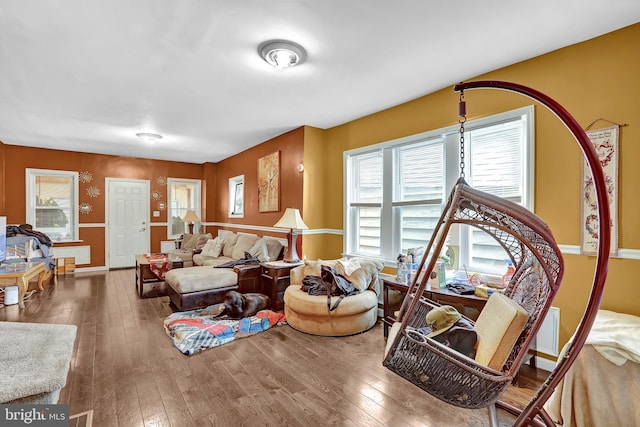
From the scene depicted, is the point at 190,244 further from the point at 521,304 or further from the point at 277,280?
the point at 521,304

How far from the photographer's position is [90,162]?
664 centimetres

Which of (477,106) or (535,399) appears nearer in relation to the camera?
(535,399)

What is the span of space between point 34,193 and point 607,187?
28.3 ft

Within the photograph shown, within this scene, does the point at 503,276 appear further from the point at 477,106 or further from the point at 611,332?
the point at 477,106

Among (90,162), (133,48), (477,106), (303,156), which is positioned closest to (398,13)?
(477,106)

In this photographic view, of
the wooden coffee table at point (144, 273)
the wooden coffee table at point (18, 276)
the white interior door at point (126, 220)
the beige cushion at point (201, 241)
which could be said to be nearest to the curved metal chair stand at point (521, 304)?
the wooden coffee table at point (144, 273)

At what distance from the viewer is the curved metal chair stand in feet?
4.50

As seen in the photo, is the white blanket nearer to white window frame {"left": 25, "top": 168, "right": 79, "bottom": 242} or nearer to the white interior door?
the white interior door

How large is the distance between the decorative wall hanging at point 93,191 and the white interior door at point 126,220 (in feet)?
0.64

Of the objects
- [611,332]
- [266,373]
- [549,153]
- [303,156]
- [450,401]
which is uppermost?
[303,156]

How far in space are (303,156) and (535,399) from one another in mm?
3790

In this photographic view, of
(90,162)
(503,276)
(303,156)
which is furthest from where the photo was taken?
(90,162)

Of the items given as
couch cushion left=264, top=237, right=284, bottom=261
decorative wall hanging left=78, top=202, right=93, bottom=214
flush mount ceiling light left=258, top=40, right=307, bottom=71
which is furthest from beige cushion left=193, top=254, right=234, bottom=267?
flush mount ceiling light left=258, top=40, right=307, bottom=71

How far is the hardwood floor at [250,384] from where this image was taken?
1.96 metres
